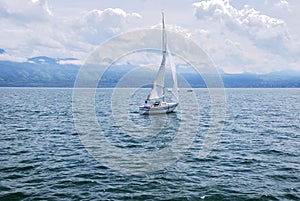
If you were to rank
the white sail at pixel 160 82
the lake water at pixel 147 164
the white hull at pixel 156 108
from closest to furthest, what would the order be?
the lake water at pixel 147 164 → the white hull at pixel 156 108 → the white sail at pixel 160 82

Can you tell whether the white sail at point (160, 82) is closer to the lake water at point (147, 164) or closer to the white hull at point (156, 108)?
the white hull at point (156, 108)

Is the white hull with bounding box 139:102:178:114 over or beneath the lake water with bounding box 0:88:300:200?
over

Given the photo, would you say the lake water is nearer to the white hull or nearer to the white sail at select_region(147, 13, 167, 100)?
the white hull

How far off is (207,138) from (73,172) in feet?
80.1

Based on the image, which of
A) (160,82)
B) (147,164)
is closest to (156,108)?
(160,82)

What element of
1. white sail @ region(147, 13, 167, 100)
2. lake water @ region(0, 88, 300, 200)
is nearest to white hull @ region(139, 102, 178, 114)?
white sail @ region(147, 13, 167, 100)

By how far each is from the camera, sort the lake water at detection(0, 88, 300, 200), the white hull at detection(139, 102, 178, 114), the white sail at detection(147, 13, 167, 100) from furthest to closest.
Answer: the white sail at detection(147, 13, 167, 100)
the white hull at detection(139, 102, 178, 114)
the lake water at detection(0, 88, 300, 200)

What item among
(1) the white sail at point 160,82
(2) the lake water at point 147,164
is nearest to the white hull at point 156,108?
(1) the white sail at point 160,82

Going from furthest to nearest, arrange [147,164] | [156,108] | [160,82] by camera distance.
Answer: [160,82], [156,108], [147,164]

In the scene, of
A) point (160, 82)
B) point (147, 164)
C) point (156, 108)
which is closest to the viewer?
point (147, 164)

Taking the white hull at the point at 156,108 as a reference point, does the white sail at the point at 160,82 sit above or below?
above

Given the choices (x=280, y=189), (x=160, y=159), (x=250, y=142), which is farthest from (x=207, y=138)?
(x=280, y=189)

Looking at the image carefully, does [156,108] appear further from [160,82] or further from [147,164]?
[147,164]

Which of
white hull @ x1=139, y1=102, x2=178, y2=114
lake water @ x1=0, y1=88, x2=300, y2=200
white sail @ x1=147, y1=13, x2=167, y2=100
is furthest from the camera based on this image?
white sail @ x1=147, y1=13, x2=167, y2=100
